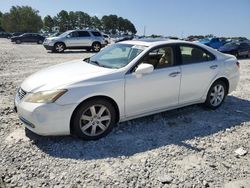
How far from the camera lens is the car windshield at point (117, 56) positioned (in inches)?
194

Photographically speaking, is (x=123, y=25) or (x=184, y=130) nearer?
(x=184, y=130)

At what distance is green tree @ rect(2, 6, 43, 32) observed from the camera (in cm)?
7644

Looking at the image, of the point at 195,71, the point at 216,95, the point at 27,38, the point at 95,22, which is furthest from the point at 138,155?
the point at 95,22

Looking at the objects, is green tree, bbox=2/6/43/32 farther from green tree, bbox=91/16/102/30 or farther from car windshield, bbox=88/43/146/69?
car windshield, bbox=88/43/146/69

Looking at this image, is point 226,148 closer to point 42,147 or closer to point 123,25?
point 42,147

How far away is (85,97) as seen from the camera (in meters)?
4.22

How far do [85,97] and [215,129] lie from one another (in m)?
2.46

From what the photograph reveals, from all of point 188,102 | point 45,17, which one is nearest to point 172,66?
point 188,102

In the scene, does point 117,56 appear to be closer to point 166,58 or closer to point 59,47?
point 166,58

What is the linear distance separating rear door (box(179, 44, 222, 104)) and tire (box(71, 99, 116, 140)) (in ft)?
5.14

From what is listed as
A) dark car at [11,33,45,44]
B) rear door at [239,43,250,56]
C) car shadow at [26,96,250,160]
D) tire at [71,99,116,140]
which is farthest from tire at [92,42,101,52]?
dark car at [11,33,45,44]

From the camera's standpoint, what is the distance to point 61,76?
4535 millimetres

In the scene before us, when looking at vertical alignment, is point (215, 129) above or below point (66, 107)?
below

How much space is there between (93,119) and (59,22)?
331 feet
